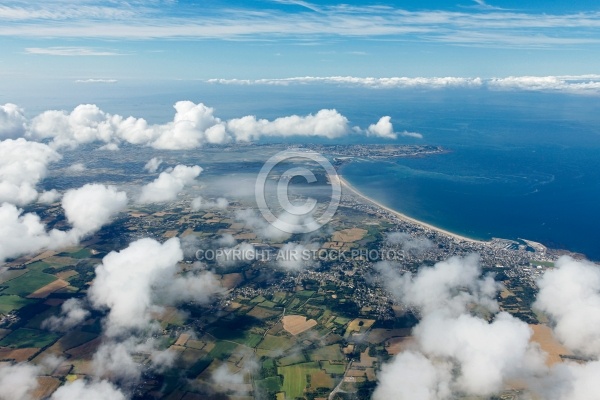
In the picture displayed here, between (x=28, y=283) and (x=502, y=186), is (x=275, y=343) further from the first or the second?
(x=502, y=186)

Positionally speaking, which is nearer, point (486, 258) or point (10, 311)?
point (10, 311)

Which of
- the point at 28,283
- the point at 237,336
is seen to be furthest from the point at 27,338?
the point at 237,336

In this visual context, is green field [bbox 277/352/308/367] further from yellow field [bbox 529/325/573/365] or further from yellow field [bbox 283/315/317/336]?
yellow field [bbox 529/325/573/365]

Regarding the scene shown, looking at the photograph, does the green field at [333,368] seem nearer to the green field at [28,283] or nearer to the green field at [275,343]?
the green field at [275,343]

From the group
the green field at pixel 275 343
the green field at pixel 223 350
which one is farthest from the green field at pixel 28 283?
the green field at pixel 275 343

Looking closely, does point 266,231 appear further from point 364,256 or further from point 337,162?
point 337,162

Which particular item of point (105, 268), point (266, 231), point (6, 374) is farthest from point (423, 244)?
point (6, 374)

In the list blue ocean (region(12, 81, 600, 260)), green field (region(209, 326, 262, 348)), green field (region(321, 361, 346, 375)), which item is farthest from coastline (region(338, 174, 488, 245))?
green field (region(209, 326, 262, 348))

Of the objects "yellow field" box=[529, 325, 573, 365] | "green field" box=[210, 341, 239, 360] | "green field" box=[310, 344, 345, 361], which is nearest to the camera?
"yellow field" box=[529, 325, 573, 365]
